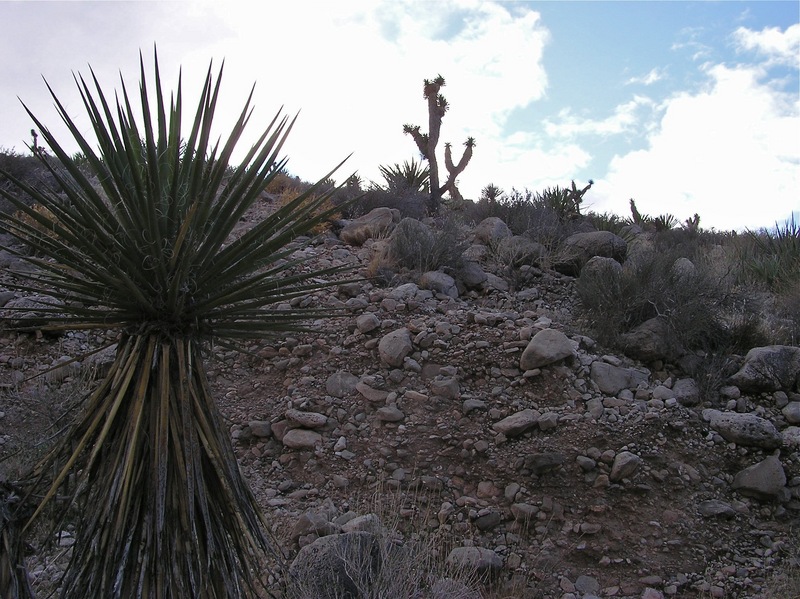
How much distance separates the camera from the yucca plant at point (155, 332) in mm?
3029

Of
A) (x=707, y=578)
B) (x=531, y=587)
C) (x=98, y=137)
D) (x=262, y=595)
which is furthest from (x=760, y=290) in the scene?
(x=98, y=137)

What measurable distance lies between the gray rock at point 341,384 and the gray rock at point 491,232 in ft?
14.1

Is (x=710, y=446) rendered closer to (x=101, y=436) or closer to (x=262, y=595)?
(x=262, y=595)

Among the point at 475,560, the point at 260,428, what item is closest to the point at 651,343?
the point at 475,560

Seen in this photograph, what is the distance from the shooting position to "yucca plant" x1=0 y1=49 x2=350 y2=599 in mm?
3029

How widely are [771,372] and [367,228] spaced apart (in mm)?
6251

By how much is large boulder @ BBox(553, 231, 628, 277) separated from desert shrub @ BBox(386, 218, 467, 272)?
148cm

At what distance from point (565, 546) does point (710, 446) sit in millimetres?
1741

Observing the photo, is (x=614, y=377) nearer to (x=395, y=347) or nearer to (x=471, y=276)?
(x=395, y=347)

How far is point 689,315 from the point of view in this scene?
7062 millimetres

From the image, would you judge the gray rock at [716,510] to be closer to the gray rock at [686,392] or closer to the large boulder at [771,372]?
the gray rock at [686,392]

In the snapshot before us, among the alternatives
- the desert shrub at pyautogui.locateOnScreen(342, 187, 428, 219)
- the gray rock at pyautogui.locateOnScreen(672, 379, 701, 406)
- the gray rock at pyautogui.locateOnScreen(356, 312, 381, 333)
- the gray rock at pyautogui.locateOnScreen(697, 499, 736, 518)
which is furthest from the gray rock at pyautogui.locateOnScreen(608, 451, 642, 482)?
the desert shrub at pyautogui.locateOnScreen(342, 187, 428, 219)

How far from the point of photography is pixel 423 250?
29.9 ft

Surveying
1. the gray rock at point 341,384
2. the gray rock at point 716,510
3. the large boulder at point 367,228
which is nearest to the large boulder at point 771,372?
the gray rock at point 716,510
